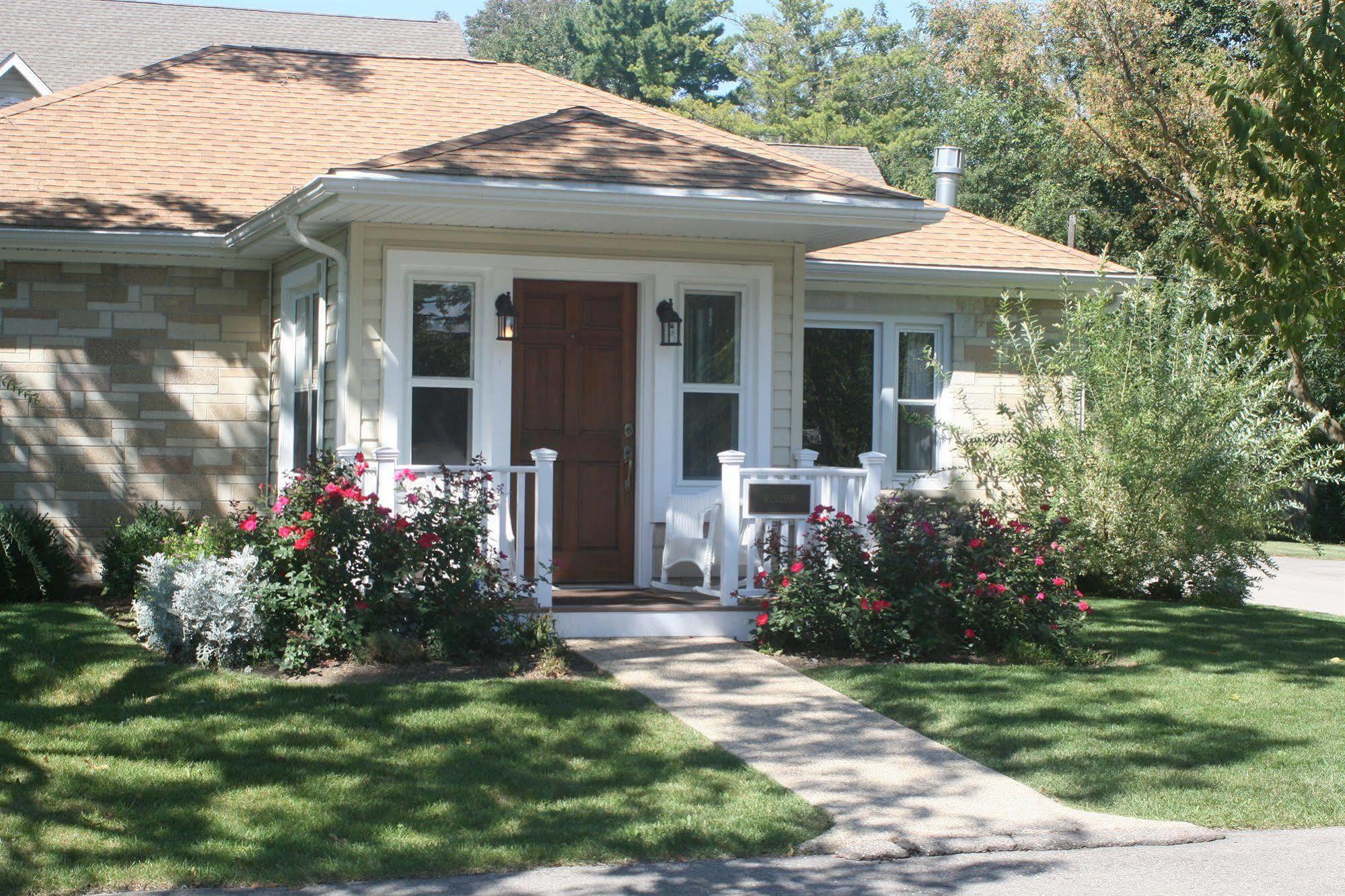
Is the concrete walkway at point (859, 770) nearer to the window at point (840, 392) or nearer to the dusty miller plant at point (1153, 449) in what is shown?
the window at point (840, 392)

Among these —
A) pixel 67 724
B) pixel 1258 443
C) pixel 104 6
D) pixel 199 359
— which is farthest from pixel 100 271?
pixel 104 6

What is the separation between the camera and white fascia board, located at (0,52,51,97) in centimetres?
1975

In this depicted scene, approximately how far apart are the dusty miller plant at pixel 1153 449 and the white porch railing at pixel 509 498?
5152mm

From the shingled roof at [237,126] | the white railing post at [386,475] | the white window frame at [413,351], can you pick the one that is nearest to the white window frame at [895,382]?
the shingled roof at [237,126]

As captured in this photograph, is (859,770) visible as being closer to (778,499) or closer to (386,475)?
(778,499)

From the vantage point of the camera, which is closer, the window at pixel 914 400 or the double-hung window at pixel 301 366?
the double-hung window at pixel 301 366

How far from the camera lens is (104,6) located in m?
22.6

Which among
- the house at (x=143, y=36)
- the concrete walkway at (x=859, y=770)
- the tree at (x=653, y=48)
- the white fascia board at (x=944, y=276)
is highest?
the tree at (x=653, y=48)

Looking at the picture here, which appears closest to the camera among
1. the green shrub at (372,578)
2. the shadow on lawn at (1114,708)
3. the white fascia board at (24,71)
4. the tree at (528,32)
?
the shadow on lawn at (1114,708)

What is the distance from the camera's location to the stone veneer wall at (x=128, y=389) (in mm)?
11203

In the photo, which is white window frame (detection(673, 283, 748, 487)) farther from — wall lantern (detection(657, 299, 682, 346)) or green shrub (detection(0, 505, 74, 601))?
green shrub (detection(0, 505, 74, 601))

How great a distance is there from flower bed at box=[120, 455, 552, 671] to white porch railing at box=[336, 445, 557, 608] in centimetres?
42

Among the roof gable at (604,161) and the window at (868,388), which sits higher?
the roof gable at (604,161)

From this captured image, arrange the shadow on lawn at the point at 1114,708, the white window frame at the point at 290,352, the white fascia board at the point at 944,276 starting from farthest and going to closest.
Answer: the white fascia board at the point at 944,276 < the white window frame at the point at 290,352 < the shadow on lawn at the point at 1114,708
